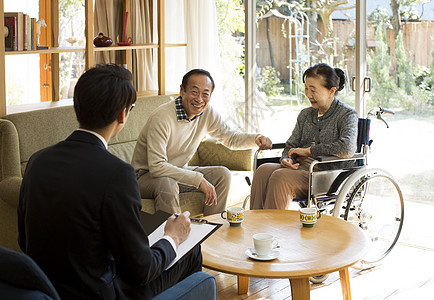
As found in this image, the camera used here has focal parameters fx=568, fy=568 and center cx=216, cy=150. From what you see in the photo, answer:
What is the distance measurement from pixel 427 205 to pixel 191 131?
1.63 metres

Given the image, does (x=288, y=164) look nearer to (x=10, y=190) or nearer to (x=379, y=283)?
(x=379, y=283)

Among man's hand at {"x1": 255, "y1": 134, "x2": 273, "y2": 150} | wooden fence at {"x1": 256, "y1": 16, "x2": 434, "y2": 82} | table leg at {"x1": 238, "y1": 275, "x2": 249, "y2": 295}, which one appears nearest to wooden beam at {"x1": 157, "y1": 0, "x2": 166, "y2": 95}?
wooden fence at {"x1": 256, "y1": 16, "x2": 434, "y2": 82}

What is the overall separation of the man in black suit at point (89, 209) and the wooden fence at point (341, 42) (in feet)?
8.42

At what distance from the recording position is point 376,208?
157 inches

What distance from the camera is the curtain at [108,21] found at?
443 cm

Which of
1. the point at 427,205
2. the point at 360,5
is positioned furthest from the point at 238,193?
the point at 360,5

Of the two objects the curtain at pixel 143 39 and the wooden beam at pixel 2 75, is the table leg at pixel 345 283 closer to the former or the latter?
the wooden beam at pixel 2 75

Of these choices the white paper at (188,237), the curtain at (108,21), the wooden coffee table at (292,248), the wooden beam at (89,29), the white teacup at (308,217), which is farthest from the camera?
the curtain at (108,21)

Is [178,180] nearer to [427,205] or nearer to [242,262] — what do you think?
[242,262]

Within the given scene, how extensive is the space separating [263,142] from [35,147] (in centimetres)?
132

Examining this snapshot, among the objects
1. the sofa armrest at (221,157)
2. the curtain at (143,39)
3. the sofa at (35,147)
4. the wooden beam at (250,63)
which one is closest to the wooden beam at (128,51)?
the curtain at (143,39)

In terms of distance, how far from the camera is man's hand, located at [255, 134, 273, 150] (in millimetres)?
3320

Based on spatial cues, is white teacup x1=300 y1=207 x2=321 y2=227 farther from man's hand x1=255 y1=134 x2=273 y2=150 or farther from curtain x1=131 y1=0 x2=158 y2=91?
curtain x1=131 y1=0 x2=158 y2=91

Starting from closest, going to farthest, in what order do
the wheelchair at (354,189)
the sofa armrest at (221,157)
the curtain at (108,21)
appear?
1. the wheelchair at (354,189)
2. the sofa armrest at (221,157)
3. the curtain at (108,21)
